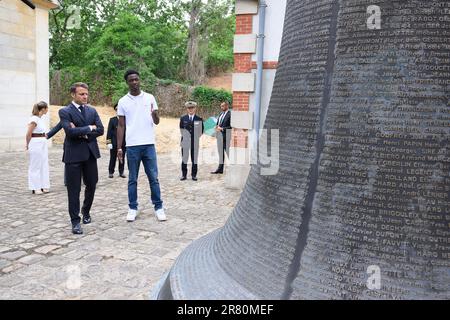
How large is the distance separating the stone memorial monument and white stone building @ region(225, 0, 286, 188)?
227 inches

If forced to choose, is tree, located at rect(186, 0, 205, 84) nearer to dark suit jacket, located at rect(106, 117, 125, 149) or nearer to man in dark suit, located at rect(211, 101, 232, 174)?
man in dark suit, located at rect(211, 101, 232, 174)

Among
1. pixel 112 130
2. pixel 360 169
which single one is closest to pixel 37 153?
pixel 112 130

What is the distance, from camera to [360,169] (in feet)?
8.36

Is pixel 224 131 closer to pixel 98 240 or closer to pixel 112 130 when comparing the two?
pixel 112 130

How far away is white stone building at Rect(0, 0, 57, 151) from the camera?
14875mm

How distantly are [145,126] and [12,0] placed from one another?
12262mm

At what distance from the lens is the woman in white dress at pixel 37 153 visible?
27.3 ft

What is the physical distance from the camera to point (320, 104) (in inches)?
110

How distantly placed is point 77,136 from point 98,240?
138cm

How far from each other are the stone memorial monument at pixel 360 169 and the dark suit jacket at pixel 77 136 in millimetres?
3197

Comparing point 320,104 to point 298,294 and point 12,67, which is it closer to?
point 298,294

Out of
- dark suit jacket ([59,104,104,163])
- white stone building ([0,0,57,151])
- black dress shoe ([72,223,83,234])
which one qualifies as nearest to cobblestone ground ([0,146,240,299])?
black dress shoe ([72,223,83,234])

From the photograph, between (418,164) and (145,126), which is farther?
(145,126)
